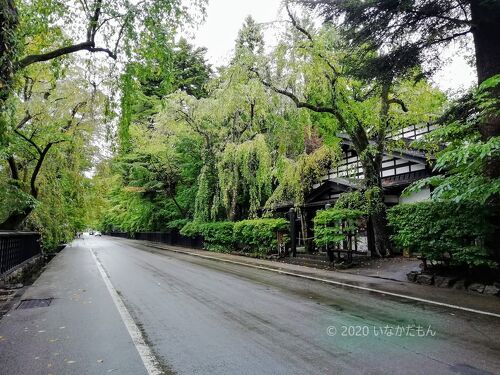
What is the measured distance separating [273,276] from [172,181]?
962 inches

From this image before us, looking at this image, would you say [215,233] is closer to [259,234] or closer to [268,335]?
[259,234]

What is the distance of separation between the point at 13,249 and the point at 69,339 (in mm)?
9266

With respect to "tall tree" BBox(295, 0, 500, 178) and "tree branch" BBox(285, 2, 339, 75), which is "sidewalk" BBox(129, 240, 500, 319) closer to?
"tall tree" BBox(295, 0, 500, 178)

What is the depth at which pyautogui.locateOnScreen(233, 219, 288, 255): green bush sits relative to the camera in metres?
19.6

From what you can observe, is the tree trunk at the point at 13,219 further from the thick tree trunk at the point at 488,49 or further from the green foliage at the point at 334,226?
the thick tree trunk at the point at 488,49

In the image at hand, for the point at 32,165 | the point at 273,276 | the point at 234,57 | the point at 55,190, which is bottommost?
the point at 273,276

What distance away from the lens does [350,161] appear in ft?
67.6

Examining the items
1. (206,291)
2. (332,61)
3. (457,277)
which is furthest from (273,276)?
(332,61)

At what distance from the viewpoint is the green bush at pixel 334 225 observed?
46.9 ft

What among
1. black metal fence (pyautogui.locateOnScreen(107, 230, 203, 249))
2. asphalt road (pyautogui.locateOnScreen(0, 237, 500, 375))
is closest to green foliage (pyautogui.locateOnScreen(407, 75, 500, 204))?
asphalt road (pyautogui.locateOnScreen(0, 237, 500, 375))

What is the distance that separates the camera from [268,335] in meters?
5.33

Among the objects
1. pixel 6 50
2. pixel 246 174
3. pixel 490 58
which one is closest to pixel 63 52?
pixel 6 50

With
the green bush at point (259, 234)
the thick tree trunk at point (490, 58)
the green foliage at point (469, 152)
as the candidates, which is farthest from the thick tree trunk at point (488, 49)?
the green bush at point (259, 234)

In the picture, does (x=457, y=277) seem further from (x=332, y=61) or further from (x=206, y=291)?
(x=332, y=61)
